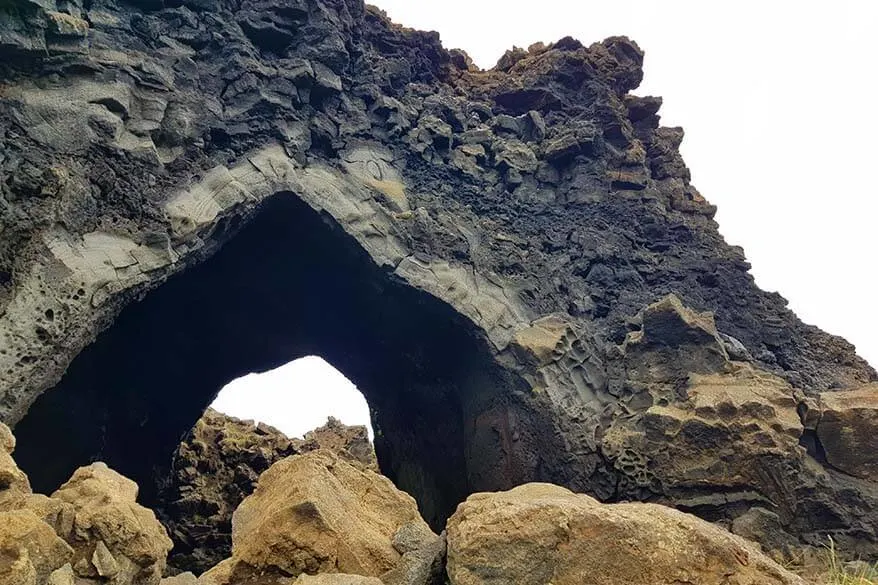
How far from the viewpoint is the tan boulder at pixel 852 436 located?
9.23 meters

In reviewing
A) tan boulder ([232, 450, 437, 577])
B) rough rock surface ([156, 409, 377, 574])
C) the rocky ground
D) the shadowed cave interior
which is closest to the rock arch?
the shadowed cave interior

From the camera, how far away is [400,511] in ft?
21.0

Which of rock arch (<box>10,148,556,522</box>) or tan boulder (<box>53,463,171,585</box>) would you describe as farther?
rock arch (<box>10,148,556,522</box>)

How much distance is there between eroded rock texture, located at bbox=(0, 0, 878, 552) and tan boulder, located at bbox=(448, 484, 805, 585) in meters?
4.52

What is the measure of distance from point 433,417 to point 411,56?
6.59 meters

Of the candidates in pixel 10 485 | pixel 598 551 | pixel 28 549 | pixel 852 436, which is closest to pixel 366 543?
pixel 598 551

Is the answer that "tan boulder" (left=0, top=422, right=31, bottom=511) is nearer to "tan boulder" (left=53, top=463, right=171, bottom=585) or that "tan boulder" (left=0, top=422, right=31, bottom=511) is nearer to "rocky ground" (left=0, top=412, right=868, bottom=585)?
"rocky ground" (left=0, top=412, right=868, bottom=585)

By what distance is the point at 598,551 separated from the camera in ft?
15.5

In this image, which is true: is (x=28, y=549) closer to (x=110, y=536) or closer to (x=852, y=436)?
(x=110, y=536)

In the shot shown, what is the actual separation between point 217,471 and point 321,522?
444 inches

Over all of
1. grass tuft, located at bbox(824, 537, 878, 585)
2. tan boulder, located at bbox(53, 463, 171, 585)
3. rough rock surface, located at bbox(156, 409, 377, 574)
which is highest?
grass tuft, located at bbox(824, 537, 878, 585)

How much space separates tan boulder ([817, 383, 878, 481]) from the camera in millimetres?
9227

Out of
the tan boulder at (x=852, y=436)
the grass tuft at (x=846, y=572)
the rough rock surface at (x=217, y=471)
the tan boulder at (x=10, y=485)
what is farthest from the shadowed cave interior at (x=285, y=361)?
the tan boulder at (x=10, y=485)

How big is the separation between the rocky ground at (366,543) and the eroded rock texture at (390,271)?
9.85ft
